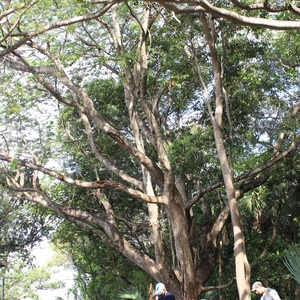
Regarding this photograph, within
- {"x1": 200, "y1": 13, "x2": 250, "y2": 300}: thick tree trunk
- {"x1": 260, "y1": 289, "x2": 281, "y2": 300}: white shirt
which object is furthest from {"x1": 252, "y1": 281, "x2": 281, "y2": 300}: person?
{"x1": 200, "y1": 13, "x2": 250, "y2": 300}: thick tree trunk

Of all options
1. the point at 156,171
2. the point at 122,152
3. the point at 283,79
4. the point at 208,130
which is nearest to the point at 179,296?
the point at 156,171

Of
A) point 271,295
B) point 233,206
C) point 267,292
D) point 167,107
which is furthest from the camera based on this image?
point 167,107

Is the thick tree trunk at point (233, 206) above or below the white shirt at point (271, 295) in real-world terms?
above

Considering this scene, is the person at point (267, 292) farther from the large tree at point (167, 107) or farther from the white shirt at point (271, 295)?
the large tree at point (167, 107)

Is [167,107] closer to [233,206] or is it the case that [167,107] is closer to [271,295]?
[233,206]

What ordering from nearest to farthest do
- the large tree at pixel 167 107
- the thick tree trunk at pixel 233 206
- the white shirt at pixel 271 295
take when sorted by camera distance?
1. the white shirt at pixel 271 295
2. the thick tree trunk at pixel 233 206
3. the large tree at pixel 167 107

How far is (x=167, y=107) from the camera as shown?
14.6m

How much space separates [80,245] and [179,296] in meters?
8.14

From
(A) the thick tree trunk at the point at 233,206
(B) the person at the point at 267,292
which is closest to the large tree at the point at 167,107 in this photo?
(A) the thick tree trunk at the point at 233,206

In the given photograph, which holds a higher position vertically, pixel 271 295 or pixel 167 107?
pixel 167 107

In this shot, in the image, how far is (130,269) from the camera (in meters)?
16.8

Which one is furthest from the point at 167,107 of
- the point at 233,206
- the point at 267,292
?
the point at 267,292

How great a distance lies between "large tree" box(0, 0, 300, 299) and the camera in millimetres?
10109

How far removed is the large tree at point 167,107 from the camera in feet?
33.2
